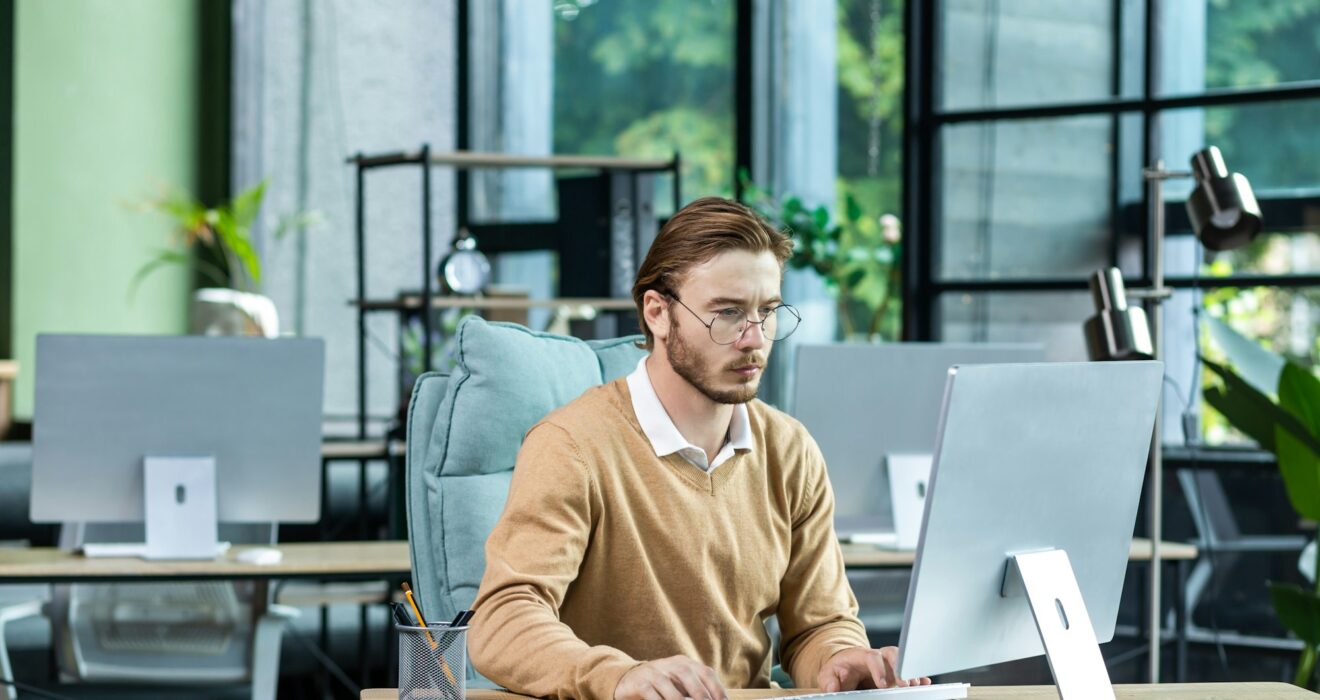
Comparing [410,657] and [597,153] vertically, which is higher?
[597,153]

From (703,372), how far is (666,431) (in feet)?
0.29

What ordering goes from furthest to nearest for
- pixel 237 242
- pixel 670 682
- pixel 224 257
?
pixel 224 257
pixel 237 242
pixel 670 682

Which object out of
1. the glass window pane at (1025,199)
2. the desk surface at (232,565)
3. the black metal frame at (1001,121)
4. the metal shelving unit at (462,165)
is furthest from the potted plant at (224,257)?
the glass window pane at (1025,199)

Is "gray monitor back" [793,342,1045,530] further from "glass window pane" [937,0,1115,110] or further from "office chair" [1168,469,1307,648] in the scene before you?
"glass window pane" [937,0,1115,110]

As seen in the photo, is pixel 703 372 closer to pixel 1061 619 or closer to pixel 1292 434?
pixel 1061 619

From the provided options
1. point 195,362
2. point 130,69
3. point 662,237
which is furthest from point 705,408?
point 130,69

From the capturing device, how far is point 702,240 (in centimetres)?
159

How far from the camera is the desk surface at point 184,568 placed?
241 centimetres

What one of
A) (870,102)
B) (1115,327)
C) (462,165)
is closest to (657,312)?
(1115,327)

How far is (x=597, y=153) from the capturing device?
5785 millimetres

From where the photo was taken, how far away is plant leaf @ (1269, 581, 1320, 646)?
292 cm

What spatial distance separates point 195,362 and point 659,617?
1.21 meters

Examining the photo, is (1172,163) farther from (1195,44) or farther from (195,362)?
(195,362)

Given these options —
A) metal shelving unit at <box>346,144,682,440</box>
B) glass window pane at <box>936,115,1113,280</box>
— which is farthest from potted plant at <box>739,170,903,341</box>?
metal shelving unit at <box>346,144,682,440</box>
